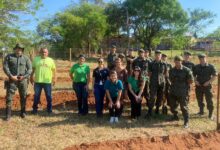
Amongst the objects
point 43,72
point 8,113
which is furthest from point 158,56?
point 8,113

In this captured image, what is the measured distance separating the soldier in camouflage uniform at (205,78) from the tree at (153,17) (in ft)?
104

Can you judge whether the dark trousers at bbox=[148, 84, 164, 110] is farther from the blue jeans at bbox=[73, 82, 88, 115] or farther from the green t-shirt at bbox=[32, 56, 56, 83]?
the green t-shirt at bbox=[32, 56, 56, 83]

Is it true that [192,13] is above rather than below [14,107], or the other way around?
Answer: above

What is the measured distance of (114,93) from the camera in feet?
29.7

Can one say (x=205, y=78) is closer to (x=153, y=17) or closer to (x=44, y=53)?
(x=44, y=53)

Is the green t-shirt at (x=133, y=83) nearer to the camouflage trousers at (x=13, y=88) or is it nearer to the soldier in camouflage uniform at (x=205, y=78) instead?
the soldier in camouflage uniform at (x=205, y=78)

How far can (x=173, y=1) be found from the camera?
4147cm

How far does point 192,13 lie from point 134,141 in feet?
159

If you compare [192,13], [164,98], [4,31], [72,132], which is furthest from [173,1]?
[72,132]

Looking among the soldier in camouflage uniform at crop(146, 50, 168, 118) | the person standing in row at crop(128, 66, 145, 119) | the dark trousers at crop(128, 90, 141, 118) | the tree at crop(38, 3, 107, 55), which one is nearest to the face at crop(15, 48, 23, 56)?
the person standing in row at crop(128, 66, 145, 119)

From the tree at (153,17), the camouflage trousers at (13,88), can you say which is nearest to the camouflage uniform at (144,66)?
the camouflage trousers at (13,88)

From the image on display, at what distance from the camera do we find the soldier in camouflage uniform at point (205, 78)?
31.3ft

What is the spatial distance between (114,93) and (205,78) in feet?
8.60

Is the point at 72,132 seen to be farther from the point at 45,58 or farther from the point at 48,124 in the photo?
the point at 45,58
